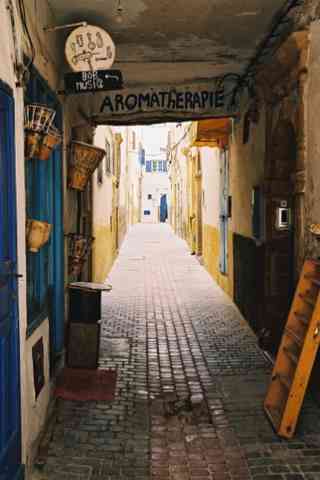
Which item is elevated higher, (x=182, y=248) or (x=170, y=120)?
(x=170, y=120)

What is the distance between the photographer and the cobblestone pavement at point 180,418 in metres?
3.68

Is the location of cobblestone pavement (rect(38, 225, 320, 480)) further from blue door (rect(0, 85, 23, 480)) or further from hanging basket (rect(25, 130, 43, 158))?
hanging basket (rect(25, 130, 43, 158))

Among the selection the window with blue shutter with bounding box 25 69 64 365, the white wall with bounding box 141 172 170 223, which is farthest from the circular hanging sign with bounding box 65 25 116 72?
the white wall with bounding box 141 172 170 223

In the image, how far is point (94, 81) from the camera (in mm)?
4793

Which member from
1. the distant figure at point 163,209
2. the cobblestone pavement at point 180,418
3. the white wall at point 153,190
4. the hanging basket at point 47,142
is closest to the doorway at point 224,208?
the cobblestone pavement at point 180,418

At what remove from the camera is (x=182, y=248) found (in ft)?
69.9

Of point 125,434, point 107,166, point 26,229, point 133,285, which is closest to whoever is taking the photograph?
point 26,229

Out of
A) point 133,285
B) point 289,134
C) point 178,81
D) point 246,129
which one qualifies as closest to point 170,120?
point 178,81

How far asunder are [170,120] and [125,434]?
15.1ft

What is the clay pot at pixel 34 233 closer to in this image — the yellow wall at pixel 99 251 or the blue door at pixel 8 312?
the blue door at pixel 8 312

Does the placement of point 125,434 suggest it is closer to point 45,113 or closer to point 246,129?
point 45,113

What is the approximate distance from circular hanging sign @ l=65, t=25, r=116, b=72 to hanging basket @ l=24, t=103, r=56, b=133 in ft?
3.72

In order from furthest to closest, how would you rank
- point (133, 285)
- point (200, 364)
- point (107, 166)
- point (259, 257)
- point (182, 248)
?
point (182, 248), point (107, 166), point (133, 285), point (259, 257), point (200, 364)

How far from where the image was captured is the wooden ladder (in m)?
3.94
